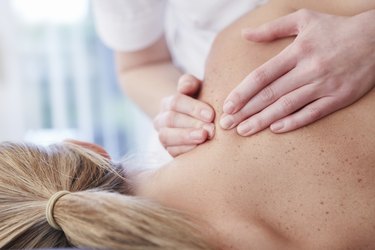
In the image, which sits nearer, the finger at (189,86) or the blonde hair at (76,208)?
Result: the blonde hair at (76,208)

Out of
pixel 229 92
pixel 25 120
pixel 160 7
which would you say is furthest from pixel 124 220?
pixel 25 120

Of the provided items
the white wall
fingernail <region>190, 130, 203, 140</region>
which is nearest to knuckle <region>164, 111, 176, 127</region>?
fingernail <region>190, 130, 203, 140</region>

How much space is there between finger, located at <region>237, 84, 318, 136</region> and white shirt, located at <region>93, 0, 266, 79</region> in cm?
50

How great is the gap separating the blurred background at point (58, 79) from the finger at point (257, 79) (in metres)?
2.45

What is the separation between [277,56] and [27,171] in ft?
1.48

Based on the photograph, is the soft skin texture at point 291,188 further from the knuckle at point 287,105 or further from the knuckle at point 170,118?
the knuckle at point 170,118

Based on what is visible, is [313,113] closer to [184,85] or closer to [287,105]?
[287,105]

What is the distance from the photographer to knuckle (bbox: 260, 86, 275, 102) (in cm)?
95

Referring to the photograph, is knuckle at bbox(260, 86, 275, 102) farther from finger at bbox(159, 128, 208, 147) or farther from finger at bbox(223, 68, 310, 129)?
finger at bbox(159, 128, 208, 147)

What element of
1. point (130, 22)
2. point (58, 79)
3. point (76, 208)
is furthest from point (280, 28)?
point (58, 79)

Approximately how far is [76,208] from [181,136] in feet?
0.94

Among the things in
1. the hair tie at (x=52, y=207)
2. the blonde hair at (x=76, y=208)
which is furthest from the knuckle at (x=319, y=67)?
the hair tie at (x=52, y=207)

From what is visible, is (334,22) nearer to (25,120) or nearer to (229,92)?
(229,92)

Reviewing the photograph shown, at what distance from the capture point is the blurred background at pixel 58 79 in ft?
11.0
